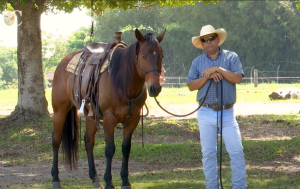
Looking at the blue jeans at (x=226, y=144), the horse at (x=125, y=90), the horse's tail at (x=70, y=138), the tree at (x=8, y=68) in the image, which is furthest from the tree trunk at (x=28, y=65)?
the tree at (x=8, y=68)

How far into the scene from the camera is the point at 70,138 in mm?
7688

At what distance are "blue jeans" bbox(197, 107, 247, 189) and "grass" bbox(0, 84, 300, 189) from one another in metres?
1.19

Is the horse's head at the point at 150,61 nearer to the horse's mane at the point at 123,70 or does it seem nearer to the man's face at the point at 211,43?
the horse's mane at the point at 123,70

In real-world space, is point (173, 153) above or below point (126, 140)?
below

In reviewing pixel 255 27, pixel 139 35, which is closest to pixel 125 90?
pixel 139 35

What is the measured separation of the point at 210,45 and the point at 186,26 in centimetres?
4202

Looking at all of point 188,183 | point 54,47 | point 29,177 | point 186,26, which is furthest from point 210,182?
point 54,47

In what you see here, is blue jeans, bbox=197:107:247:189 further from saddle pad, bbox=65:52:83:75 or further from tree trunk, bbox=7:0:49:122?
Answer: tree trunk, bbox=7:0:49:122

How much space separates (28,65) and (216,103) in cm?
827

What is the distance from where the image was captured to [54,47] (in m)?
55.8

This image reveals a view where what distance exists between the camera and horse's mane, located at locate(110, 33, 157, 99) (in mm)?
6117

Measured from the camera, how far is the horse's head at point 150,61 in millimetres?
5453

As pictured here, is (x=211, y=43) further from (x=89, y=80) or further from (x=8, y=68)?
(x=8, y=68)

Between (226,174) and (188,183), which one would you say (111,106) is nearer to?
(188,183)
